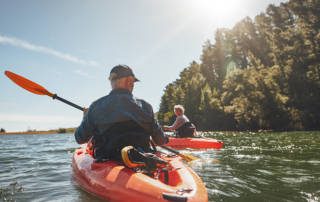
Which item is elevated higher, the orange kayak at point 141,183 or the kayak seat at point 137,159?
the kayak seat at point 137,159

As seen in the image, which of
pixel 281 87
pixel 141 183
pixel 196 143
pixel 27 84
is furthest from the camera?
pixel 281 87

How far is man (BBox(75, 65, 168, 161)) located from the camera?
4840 millimetres

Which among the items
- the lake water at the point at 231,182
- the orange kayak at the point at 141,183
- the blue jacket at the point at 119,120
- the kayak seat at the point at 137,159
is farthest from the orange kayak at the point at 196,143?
the kayak seat at the point at 137,159

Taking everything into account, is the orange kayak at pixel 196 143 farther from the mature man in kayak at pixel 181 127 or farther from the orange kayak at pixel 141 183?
the orange kayak at pixel 141 183

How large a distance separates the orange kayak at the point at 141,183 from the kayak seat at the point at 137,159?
3.9 inches

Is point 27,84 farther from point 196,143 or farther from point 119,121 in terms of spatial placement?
point 196,143

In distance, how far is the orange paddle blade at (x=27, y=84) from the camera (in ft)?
30.7

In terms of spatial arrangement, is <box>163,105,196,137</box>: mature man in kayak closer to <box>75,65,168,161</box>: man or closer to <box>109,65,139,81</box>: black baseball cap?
<box>75,65,168,161</box>: man

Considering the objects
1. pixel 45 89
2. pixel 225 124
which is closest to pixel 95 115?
pixel 45 89

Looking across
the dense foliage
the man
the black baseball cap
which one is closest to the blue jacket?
the man

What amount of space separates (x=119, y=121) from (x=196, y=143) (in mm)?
8371

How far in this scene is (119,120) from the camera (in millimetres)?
4797

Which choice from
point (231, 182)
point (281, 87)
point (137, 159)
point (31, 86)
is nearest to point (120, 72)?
point (137, 159)

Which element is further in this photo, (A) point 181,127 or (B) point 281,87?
(B) point 281,87
